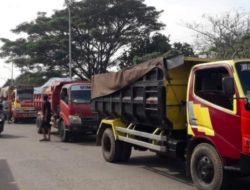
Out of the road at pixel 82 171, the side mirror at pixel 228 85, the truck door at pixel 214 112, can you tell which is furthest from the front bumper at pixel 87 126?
the side mirror at pixel 228 85

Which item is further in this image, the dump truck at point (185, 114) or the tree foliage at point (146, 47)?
the tree foliage at point (146, 47)

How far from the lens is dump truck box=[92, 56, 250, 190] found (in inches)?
309

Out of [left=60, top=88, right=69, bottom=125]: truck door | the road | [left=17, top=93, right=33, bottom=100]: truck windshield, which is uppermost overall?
[left=17, top=93, right=33, bottom=100]: truck windshield

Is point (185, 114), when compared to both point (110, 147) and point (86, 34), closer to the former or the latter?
point (110, 147)

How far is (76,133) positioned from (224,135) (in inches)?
427

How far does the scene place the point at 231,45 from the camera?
78.2ft

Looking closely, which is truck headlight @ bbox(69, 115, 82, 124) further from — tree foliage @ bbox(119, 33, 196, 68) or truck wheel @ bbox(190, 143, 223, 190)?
tree foliage @ bbox(119, 33, 196, 68)

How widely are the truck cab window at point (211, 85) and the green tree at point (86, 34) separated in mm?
33434

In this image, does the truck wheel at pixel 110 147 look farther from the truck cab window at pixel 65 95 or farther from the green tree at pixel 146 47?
the green tree at pixel 146 47

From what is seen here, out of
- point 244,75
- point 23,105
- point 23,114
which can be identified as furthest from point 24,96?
point 244,75

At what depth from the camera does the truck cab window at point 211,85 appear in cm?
838

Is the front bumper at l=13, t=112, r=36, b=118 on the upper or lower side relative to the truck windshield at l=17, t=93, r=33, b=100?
lower

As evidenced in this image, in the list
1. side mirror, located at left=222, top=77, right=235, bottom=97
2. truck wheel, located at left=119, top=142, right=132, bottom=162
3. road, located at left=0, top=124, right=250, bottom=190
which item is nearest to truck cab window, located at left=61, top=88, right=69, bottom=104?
road, located at left=0, top=124, right=250, bottom=190

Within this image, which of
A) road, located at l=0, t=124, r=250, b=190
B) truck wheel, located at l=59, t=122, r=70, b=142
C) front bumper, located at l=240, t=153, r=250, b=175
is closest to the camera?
front bumper, located at l=240, t=153, r=250, b=175
